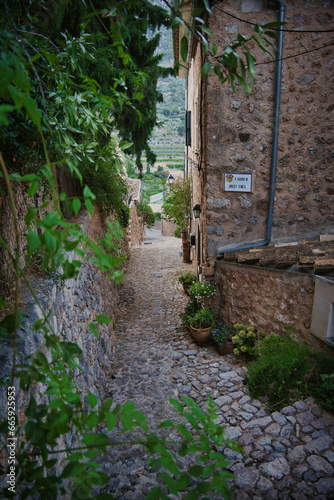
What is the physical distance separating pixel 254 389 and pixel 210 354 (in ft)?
4.23

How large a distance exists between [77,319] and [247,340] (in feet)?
8.06

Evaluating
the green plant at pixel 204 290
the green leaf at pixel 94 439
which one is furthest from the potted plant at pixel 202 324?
the green leaf at pixel 94 439

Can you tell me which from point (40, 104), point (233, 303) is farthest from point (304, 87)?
point (40, 104)

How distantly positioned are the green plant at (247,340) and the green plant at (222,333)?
21 centimetres

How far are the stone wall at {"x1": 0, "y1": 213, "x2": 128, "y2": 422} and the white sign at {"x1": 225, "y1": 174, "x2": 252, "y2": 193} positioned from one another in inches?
96.8

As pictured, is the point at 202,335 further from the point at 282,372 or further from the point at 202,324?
the point at 282,372

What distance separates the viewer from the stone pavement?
2.43m

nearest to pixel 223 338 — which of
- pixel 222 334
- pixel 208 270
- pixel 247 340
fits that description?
pixel 222 334

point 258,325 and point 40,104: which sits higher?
point 40,104

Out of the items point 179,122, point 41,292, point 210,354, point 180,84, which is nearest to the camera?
point 41,292

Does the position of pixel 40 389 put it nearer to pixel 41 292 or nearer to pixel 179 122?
pixel 41 292

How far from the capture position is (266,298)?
4348 mm

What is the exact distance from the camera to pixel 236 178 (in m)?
4.99

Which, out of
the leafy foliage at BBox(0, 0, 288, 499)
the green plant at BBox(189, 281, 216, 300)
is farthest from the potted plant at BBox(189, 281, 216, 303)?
the leafy foliage at BBox(0, 0, 288, 499)
